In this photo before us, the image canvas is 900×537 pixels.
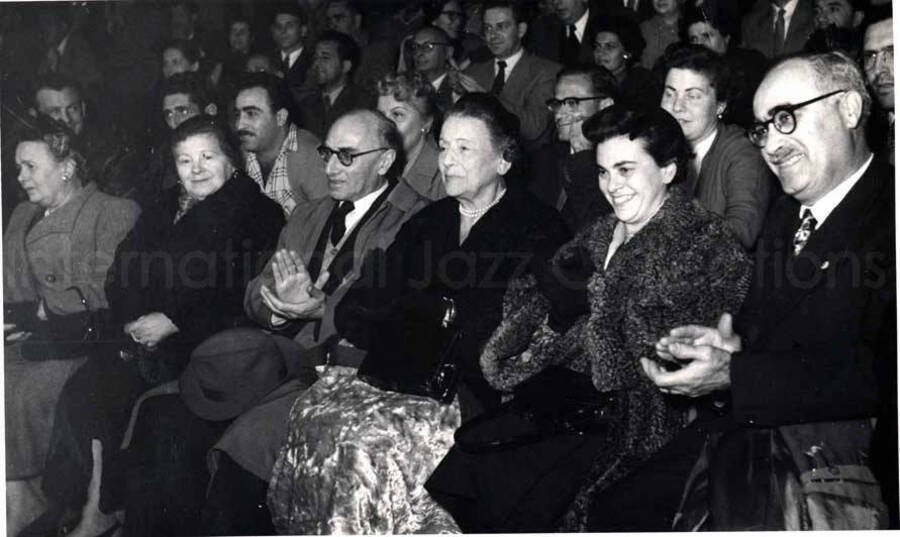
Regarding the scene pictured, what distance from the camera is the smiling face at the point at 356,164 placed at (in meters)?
6.23

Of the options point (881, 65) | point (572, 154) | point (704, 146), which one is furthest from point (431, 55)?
point (881, 65)

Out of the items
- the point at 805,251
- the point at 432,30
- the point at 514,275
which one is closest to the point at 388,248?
the point at 514,275

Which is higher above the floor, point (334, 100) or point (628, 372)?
point (334, 100)

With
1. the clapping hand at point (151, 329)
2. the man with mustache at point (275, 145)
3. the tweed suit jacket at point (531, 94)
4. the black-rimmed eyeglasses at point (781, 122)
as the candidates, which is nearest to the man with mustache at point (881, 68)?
the black-rimmed eyeglasses at point (781, 122)

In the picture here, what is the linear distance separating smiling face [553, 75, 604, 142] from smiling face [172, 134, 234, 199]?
1.56 meters

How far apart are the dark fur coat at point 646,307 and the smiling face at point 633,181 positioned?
2.6 inches

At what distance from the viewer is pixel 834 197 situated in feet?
18.3

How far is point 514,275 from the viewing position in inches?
235

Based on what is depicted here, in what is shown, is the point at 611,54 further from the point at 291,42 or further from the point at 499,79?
the point at 291,42

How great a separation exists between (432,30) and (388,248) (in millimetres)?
1026

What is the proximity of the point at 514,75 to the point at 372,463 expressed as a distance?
185cm

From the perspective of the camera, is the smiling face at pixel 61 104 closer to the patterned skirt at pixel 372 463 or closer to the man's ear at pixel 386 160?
the man's ear at pixel 386 160

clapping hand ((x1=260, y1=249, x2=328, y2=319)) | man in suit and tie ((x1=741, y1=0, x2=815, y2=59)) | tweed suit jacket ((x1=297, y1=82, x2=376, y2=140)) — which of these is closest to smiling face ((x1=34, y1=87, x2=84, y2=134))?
tweed suit jacket ((x1=297, y1=82, x2=376, y2=140))

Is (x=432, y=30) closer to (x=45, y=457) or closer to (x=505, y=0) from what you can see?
(x=505, y=0)
